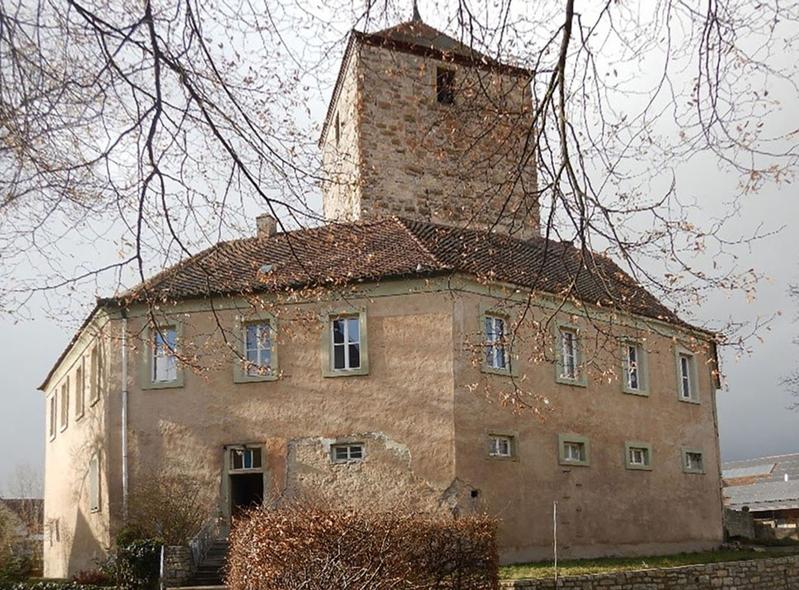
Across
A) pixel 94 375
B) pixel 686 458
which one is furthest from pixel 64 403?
pixel 686 458

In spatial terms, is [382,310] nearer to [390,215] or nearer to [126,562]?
[390,215]

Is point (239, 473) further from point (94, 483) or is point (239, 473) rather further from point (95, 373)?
point (95, 373)

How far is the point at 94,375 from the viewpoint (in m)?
26.4

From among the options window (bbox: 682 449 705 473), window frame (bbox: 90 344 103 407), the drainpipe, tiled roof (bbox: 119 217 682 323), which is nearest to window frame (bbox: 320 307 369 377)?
tiled roof (bbox: 119 217 682 323)

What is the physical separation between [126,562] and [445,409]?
24.2ft

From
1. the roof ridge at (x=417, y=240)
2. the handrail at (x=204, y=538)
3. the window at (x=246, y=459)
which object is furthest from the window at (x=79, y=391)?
the roof ridge at (x=417, y=240)

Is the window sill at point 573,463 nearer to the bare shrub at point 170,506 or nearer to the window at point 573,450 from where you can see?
the window at point 573,450

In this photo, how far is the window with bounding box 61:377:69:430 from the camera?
A: 101ft

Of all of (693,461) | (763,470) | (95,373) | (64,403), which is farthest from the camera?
(763,470)

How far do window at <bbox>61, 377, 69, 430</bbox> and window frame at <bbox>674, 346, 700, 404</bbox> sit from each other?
17.8 meters

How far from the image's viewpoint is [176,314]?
2430cm

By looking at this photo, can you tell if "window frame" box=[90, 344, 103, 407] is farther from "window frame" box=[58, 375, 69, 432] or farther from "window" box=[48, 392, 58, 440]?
"window" box=[48, 392, 58, 440]

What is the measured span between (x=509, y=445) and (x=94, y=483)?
10.6 metres

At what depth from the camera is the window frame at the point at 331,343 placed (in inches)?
909
